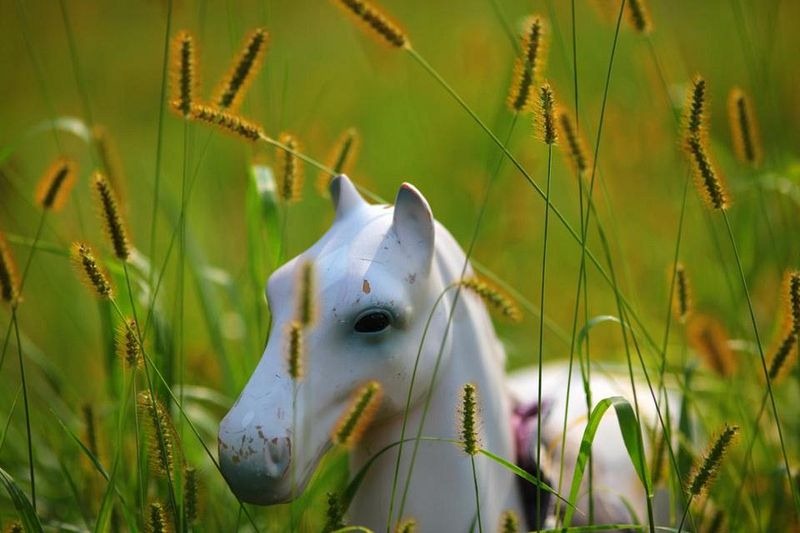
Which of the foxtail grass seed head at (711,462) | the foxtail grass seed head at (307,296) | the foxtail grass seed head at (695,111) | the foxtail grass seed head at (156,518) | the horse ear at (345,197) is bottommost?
the foxtail grass seed head at (156,518)

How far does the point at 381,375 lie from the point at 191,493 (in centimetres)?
30

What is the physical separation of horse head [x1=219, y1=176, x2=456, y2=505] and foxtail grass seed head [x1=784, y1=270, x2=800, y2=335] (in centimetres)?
48

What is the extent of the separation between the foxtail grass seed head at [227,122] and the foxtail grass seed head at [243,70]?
7 cm

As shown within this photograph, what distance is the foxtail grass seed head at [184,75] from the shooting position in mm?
1636

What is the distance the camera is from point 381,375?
1602 mm

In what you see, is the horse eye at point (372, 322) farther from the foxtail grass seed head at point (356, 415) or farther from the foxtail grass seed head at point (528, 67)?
the foxtail grass seed head at point (528, 67)

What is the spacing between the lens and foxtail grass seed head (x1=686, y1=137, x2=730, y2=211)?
1545 mm

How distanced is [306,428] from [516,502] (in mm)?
485

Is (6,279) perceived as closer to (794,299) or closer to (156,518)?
(156,518)

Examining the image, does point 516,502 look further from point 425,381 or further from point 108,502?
point 108,502

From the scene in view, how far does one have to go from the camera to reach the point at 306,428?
151 cm

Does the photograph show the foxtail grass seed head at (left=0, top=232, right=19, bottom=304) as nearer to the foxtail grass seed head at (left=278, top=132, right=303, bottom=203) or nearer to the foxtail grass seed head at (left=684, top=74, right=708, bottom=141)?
the foxtail grass seed head at (left=278, top=132, right=303, bottom=203)

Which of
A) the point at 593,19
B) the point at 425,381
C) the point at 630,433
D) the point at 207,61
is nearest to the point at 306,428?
the point at 425,381

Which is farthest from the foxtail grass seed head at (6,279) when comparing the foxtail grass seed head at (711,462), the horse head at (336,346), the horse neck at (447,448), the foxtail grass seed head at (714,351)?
the foxtail grass seed head at (714,351)
